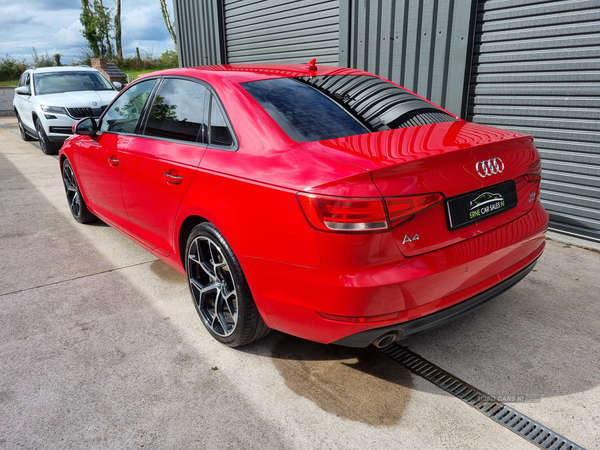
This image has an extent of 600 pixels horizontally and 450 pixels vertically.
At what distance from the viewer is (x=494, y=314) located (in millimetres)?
3152

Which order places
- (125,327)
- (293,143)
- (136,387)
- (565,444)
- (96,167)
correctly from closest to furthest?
(565,444) → (293,143) → (136,387) → (125,327) → (96,167)

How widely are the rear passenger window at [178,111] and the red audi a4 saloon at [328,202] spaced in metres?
0.01

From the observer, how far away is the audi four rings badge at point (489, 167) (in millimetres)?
2258

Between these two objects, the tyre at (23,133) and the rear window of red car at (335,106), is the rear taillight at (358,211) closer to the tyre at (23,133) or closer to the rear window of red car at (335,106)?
the rear window of red car at (335,106)

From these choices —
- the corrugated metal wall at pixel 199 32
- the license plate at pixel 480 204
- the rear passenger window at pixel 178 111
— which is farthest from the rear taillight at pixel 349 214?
the corrugated metal wall at pixel 199 32

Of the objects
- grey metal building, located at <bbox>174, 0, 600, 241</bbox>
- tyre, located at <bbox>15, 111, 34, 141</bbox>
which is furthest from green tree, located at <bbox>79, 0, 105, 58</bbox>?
grey metal building, located at <bbox>174, 0, 600, 241</bbox>

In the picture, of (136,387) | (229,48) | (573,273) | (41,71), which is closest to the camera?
(136,387)

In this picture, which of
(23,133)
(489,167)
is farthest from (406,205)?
(23,133)

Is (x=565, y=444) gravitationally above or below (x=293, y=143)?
below

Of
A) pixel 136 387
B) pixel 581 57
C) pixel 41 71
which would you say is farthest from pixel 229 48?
pixel 136 387

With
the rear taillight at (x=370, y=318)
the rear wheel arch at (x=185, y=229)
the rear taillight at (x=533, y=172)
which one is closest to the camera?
the rear taillight at (x=370, y=318)

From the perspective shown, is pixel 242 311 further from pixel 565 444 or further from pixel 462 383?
pixel 565 444

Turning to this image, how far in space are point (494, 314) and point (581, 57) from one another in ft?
9.25

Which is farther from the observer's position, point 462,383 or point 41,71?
point 41,71
